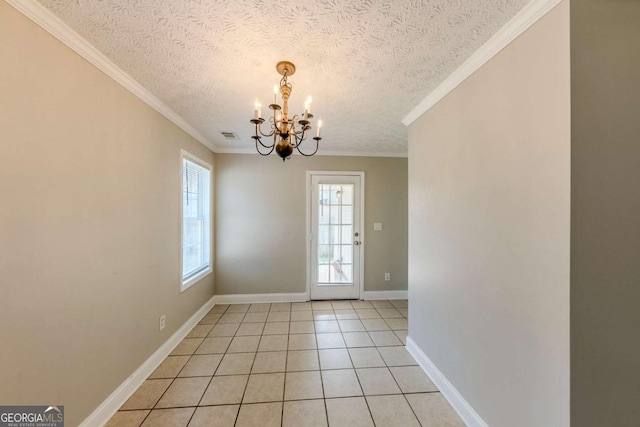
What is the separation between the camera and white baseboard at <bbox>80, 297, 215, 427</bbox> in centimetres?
157

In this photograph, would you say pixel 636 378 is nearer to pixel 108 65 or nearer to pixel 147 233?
pixel 147 233

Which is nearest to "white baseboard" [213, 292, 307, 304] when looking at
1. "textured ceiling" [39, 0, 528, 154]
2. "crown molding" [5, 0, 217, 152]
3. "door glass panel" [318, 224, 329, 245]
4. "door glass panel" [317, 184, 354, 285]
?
"door glass panel" [317, 184, 354, 285]

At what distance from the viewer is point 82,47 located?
144 cm

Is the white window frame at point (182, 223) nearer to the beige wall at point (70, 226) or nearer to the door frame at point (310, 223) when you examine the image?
the beige wall at point (70, 226)

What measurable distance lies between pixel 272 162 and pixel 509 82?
3.08 metres

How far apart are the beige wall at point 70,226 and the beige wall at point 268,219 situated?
63.3 inches

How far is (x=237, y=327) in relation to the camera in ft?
9.92

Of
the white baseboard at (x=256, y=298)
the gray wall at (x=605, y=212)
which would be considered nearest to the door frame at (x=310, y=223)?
the white baseboard at (x=256, y=298)

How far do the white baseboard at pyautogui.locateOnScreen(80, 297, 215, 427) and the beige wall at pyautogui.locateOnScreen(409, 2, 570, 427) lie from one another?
2.38m

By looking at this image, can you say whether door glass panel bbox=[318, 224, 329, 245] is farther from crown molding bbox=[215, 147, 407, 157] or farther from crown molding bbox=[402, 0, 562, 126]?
crown molding bbox=[402, 0, 562, 126]

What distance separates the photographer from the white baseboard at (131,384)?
1.57 meters

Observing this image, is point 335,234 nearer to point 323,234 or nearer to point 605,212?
point 323,234

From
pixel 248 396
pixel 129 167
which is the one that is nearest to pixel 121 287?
pixel 129 167

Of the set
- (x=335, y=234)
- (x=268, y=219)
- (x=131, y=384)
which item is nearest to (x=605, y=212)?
(x=131, y=384)
